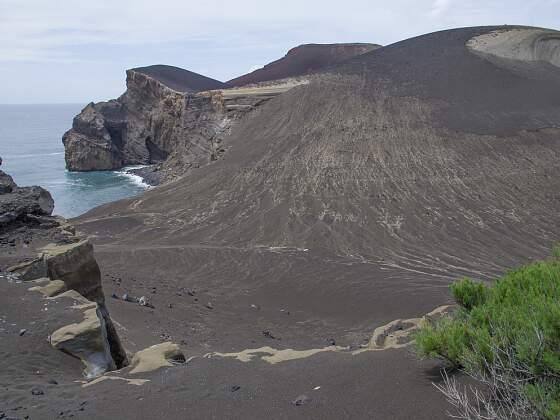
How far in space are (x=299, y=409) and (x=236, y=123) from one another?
110ft

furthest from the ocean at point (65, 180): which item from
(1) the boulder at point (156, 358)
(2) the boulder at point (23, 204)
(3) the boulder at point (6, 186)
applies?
(1) the boulder at point (156, 358)

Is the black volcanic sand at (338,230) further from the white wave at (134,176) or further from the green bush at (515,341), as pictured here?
the white wave at (134,176)

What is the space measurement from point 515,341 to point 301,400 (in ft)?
6.94

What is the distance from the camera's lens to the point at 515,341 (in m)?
4.91

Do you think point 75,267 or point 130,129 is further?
point 130,129

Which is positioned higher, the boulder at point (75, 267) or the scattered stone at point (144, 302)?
the boulder at point (75, 267)

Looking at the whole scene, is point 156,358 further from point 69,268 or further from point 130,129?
point 130,129

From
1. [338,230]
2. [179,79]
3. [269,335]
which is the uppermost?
[179,79]

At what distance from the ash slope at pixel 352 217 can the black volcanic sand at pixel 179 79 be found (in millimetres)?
25023

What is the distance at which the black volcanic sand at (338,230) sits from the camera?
6375 millimetres

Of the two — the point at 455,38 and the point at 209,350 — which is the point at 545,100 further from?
the point at 209,350

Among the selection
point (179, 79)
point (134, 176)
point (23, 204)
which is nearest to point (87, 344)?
point (23, 204)

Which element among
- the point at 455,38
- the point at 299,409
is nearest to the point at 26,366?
the point at 299,409

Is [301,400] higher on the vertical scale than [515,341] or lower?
lower
